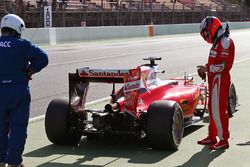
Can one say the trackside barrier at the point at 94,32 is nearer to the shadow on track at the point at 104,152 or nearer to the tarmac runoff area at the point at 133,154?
the tarmac runoff area at the point at 133,154

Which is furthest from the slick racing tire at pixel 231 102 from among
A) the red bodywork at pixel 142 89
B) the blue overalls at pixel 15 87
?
the blue overalls at pixel 15 87

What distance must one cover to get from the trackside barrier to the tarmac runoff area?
17.6 meters

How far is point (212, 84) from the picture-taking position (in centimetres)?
643

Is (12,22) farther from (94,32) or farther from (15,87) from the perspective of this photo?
(94,32)

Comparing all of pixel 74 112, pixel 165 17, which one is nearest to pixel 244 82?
pixel 74 112

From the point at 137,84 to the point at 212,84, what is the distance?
0.95 meters

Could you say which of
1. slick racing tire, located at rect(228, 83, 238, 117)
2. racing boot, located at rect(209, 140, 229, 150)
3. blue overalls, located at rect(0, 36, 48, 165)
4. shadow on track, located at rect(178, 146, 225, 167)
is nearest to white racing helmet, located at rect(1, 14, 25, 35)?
blue overalls, located at rect(0, 36, 48, 165)

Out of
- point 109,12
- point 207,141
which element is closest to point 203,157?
point 207,141

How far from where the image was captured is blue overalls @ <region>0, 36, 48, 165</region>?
5.21 metres

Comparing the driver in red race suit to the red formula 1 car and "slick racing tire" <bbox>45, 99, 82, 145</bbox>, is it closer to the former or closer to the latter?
the red formula 1 car

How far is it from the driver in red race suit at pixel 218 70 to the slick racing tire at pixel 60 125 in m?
1.80

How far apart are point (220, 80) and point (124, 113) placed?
4.16ft

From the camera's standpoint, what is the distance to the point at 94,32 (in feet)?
115

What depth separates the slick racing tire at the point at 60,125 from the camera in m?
6.58
